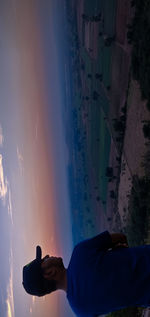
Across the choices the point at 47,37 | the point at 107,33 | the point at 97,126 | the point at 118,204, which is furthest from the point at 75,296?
the point at 47,37

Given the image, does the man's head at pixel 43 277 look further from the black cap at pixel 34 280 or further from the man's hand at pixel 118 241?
the man's hand at pixel 118 241

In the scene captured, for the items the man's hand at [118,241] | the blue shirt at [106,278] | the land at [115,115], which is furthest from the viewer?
the land at [115,115]

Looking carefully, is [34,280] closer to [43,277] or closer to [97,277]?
[43,277]

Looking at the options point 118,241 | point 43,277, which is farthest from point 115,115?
point 43,277

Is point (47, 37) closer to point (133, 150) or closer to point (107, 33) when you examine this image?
point (107, 33)

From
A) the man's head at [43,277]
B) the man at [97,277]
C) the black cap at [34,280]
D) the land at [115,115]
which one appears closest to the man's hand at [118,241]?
the man at [97,277]

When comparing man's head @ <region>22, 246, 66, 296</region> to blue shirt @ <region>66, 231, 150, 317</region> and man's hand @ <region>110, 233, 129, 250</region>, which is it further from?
man's hand @ <region>110, 233, 129, 250</region>

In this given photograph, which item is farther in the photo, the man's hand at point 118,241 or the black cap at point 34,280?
the man's hand at point 118,241

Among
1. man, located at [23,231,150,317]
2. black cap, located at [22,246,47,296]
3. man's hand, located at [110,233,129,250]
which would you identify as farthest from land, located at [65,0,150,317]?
black cap, located at [22,246,47,296]
